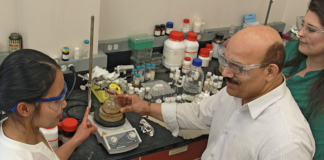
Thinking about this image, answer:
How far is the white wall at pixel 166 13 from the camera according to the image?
2191 mm

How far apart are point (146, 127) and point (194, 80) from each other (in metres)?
0.71

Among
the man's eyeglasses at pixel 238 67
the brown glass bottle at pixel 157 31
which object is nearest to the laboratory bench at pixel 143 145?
the man's eyeglasses at pixel 238 67

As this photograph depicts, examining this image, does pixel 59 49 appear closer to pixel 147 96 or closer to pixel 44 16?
pixel 44 16

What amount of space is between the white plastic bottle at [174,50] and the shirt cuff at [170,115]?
0.79 metres

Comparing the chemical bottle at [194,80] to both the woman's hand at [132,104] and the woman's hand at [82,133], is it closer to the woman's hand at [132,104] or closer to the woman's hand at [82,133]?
the woman's hand at [132,104]

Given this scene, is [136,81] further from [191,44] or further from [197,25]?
[197,25]

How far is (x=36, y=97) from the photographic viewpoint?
103 cm

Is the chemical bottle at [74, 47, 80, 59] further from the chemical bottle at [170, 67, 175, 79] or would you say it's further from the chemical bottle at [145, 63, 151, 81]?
the chemical bottle at [170, 67, 175, 79]

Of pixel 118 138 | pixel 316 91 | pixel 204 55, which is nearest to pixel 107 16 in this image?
pixel 204 55

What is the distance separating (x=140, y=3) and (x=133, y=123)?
994mm

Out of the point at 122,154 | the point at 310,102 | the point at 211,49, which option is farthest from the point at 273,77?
the point at 211,49

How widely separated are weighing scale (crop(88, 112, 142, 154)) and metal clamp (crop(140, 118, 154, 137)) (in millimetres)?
94

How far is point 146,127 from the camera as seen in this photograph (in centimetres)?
174

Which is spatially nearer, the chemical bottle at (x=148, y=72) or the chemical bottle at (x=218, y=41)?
the chemical bottle at (x=148, y=72)
